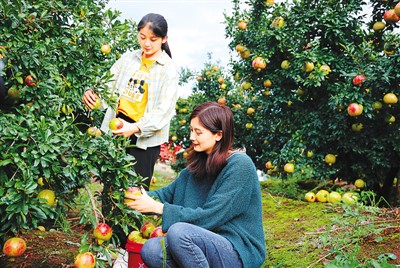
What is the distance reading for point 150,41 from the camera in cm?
331

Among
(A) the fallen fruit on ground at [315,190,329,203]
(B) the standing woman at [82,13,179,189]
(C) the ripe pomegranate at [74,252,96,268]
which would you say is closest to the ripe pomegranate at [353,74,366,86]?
(A) the fallen fruit on ground at [315,190,329,203]

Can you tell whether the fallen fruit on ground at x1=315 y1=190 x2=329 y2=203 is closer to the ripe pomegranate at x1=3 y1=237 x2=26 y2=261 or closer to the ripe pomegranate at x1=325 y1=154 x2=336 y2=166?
the ripe pomegranate at x1=325 y1=154 x2=336 y2=166

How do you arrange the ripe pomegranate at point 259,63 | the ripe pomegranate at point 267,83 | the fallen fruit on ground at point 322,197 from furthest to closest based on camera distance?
1. the ripe pomegranate at point 267,83
2. the ripe pomegranate at point 259,63
3. the fallen fruit on ground at point 322,197

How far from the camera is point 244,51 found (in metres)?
5.75

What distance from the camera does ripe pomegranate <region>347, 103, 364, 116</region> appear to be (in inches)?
179

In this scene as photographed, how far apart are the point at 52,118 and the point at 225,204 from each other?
954mm

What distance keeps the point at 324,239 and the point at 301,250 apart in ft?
1.10

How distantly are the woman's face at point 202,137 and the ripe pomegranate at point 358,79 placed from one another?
2521mm

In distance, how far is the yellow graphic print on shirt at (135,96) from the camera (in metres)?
3.39

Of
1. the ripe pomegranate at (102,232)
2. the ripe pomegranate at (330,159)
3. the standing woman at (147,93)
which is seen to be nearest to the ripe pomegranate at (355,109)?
the ripe pomegranate at (330,159)

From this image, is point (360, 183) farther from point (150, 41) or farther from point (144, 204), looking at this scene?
point (144, 204)

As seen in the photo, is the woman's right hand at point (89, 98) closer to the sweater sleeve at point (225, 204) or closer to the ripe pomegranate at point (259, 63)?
the sweater sleeve at point (225, 204)

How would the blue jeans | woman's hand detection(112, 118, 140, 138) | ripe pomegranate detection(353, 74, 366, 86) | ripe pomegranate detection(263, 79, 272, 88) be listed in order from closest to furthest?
the blue jeans
woman's hand detection(112, 118, 140, 138)
ripe pomegranate detection(353, 74, 366, 86)
ripe pomegranate detection(263, 79, 272, 88)

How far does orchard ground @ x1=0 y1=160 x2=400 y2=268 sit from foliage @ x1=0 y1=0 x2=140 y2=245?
0.28 m
